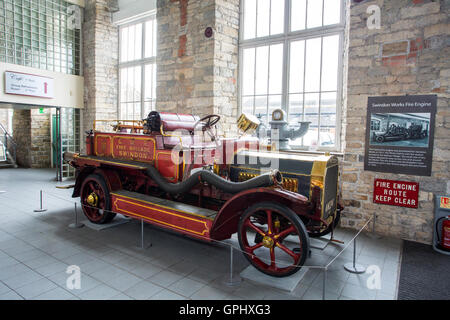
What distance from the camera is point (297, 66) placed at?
6.45 metres

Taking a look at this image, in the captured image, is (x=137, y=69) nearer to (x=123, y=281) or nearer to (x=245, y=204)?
(x=245, y=204)

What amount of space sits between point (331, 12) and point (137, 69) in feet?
19.4

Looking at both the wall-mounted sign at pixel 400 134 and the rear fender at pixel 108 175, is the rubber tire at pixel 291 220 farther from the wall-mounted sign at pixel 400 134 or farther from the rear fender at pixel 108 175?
the rear fender at pixel 108 175

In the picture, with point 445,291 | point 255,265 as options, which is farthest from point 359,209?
point 255,265

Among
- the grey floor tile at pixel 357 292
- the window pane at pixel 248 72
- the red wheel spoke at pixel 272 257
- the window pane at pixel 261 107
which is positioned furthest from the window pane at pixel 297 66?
the grey floor tile at pixel 357 292

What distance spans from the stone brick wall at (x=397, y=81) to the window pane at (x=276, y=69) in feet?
6.28

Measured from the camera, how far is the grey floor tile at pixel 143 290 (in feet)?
9.86

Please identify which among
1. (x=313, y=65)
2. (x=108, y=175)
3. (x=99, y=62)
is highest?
(x=99, y=62)

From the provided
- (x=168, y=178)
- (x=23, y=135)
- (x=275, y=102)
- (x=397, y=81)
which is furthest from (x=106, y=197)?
(x=23, y=135)

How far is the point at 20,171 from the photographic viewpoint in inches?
431

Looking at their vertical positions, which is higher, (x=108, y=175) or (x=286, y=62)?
(x=286, y=62)

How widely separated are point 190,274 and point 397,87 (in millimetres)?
3933

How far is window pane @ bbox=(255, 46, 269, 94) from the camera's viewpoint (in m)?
6.87

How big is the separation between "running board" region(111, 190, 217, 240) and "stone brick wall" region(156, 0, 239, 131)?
309 centimetres
